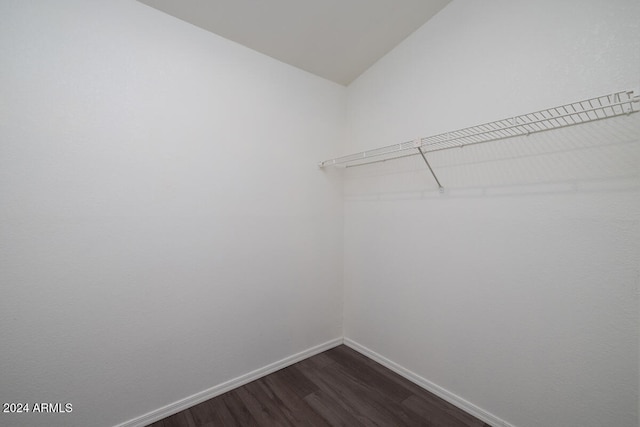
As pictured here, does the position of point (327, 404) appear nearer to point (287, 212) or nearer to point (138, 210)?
point (287, 212)

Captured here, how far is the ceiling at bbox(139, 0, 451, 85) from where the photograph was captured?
61.2 inches

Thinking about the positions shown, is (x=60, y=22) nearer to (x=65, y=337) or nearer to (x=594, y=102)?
(x=65, y=337)

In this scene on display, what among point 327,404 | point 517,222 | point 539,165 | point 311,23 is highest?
point 311,23

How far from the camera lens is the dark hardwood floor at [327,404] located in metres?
1.48

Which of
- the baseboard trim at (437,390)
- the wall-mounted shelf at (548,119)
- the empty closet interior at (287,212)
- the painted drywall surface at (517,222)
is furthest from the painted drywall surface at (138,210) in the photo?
the wall-mounted shelf at (548,119)

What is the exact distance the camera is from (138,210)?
146 centimetres

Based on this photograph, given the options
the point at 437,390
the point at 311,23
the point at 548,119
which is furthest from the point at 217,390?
the point at 311,23

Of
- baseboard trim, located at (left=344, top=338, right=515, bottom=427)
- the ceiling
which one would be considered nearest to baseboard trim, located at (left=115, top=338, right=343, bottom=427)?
baseboard trim, located at (left=344, top=338, right=515, bottom=427)

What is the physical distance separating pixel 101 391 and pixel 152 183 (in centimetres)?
116

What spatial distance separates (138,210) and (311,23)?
1.64m

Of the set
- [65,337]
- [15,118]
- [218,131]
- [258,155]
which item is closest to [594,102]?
[258,155]

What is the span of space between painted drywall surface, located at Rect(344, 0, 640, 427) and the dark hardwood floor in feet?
0.57

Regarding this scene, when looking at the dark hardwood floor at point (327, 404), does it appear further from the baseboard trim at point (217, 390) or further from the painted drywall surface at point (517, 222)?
the painted drywall surface at point (517, 222)

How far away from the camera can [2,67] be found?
1.16 m
